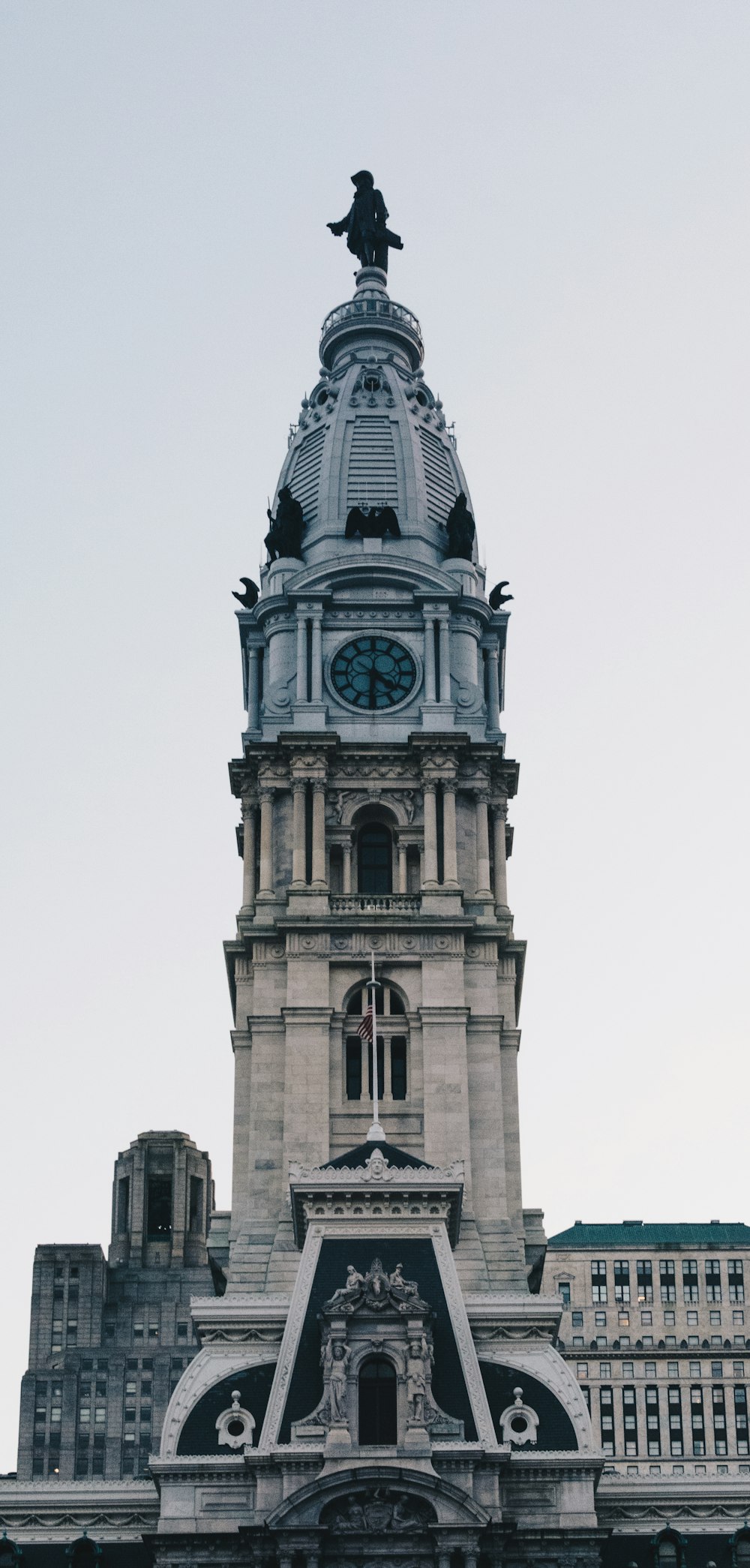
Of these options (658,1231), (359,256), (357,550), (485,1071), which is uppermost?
(359,256)

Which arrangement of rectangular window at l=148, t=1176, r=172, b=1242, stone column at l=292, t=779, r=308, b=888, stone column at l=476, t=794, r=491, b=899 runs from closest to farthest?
stone column at l=292, t=779, r=308, b=888, stone column at l=476, t=794, r=491, b=899, rectangular window at l=148, t=1176, r=172, b=1242

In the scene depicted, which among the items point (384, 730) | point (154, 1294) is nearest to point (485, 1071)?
point (384, 730)

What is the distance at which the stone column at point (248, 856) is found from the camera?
108 m

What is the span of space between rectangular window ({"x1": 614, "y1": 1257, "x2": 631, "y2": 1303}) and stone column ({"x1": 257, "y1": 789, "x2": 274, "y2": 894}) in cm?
5712

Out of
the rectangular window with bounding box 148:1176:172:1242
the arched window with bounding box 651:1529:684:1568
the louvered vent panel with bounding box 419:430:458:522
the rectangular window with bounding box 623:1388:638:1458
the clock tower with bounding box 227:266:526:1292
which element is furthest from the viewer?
the rectangular window with bounding box 148:1176:172:1242

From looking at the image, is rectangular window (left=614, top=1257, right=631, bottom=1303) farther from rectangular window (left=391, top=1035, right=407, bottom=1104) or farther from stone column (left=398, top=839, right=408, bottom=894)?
rectangular window (left=391, top=1035, right=407, bottom=1104)

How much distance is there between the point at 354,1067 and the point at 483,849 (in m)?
12.0

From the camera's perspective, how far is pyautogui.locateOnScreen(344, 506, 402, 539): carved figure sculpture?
11575 centimetres

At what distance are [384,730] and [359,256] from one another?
35.0 m

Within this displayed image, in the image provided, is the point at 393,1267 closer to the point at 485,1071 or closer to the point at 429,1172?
the point at 429,1172

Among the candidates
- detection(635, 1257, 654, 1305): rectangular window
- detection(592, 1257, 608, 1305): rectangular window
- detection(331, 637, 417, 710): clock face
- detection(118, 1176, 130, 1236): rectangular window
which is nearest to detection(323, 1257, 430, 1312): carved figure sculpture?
detection(331, 637, 417, 710): clock face

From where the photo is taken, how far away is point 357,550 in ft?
378

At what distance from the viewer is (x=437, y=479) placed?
394ft

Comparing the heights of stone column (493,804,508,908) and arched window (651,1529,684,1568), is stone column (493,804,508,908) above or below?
above
